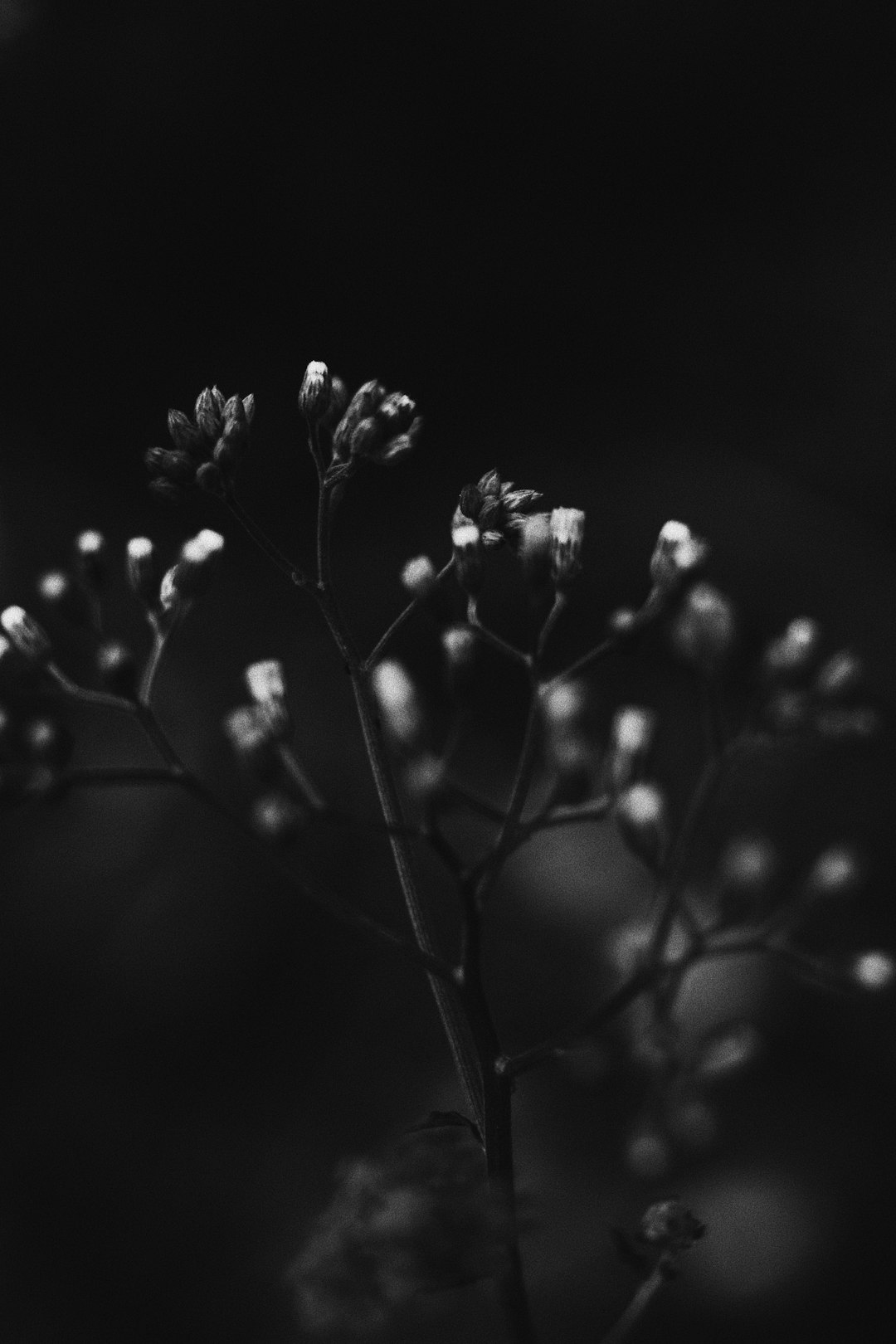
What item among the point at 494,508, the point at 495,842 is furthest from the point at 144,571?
the point at 495,842

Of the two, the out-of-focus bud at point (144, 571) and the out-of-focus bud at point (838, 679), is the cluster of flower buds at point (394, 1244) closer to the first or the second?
the out-of-focus bud at point (838, 679)

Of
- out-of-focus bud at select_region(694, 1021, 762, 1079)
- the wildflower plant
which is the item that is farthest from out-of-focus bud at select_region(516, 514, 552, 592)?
out-of-focus bud at select_region(694, 1021, 762, 1079)

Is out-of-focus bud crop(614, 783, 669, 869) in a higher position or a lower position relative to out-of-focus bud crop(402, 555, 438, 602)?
lower

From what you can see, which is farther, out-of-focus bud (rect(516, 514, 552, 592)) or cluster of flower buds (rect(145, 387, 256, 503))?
cluster of flower buds (rect(145, 387, 256, 503))

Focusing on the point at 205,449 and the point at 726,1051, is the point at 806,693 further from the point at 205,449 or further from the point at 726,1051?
the point at 205,449

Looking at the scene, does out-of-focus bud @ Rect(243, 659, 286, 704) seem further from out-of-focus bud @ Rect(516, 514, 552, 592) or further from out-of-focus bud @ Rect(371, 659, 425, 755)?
out-of-focus bud @ Rect(516, 514, 552, 592)

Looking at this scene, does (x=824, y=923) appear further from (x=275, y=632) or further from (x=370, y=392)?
(x=275, y=632)
